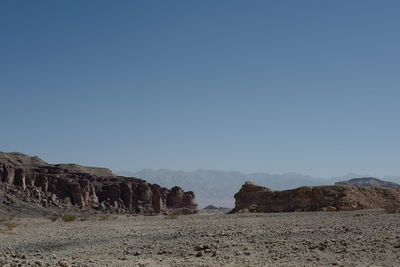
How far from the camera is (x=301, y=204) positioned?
4028cm

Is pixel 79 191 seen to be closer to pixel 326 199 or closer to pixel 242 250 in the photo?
pixel 326 199

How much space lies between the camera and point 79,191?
87.1 metres

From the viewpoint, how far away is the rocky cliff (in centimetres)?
8069

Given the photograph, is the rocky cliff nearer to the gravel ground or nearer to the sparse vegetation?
the sparse vegetation

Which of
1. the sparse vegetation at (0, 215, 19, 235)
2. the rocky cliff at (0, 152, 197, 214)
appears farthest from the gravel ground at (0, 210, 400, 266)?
the rocky cliff at (0, 152, 197, 214)

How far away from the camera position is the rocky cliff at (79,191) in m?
80.7

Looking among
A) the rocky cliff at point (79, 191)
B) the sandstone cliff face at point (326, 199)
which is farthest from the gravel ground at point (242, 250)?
the rocky cliff at point (79, 191)

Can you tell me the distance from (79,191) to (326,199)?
60.1 m

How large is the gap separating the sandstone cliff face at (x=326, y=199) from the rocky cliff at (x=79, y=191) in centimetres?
4773

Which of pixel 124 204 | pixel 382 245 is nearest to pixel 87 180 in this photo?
pixel 124 204

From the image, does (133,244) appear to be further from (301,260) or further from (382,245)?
(382,245)

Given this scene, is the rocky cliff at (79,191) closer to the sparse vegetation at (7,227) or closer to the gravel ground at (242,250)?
the sparse vegetation at (7,227)

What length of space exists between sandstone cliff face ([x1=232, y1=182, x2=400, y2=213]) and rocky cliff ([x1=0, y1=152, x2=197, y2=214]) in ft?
157

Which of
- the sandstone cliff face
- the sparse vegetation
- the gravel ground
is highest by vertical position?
the sandstone cliff face
